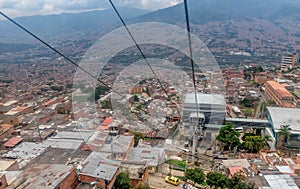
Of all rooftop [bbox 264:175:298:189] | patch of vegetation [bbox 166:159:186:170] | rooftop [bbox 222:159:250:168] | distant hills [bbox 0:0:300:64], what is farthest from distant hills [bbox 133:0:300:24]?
rooftop [bbox 264:175:298:189]

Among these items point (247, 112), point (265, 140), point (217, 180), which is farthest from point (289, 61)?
point (217, 180)

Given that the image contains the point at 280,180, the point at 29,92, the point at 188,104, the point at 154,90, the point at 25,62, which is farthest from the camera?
the point at 25,62

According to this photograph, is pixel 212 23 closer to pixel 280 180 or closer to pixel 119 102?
pixel 119 102

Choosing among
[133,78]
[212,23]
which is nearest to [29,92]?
[133,78]

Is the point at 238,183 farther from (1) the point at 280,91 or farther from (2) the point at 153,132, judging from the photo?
(1) the point at 280,91

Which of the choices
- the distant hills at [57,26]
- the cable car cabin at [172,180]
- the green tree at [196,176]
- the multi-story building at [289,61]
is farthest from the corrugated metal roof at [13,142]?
the multi-story building at [289,61]
